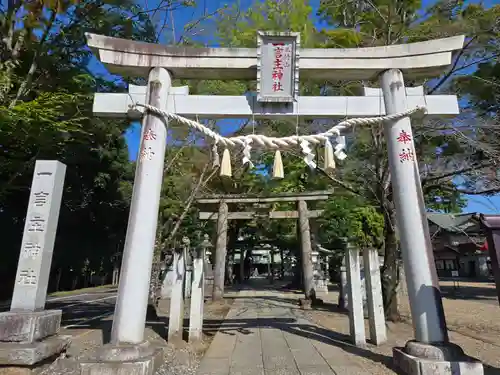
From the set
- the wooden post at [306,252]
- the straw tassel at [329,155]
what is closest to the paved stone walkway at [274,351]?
the straw tassel at [329,155]

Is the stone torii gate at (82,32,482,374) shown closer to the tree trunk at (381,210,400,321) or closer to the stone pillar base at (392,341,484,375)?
the stone pillar base at (392,341,484,375)

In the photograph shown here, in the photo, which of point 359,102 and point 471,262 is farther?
point 471,262

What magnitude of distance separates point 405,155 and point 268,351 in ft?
13.2

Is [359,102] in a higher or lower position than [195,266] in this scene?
higher

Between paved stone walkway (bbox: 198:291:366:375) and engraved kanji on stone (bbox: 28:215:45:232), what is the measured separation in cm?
307

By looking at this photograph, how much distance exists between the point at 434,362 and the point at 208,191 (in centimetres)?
Answer: 1265

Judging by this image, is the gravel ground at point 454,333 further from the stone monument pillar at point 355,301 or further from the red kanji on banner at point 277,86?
the red kanji on banner at point 277,86

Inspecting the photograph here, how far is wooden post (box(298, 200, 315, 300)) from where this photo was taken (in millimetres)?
13000

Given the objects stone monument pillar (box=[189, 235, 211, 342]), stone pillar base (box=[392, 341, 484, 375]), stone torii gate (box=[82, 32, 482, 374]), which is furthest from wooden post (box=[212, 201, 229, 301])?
stone pillar base (box=[392, 341, 484, 375])

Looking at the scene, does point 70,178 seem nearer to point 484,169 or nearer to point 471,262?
point 484,169

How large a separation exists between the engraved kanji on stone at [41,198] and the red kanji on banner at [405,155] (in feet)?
17.4

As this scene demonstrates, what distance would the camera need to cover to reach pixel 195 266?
702 cm

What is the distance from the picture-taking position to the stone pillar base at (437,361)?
4.13m

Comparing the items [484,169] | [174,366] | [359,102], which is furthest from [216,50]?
[484,169]
